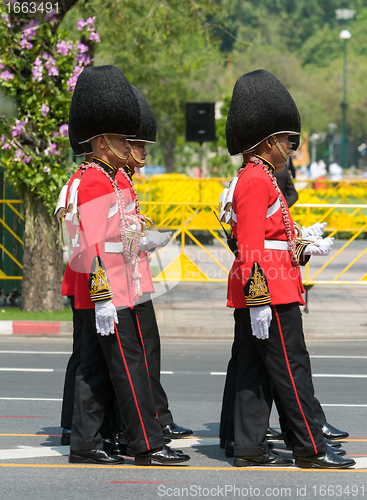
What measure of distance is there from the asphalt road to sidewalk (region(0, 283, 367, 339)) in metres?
0.78

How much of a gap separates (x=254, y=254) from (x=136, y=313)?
3.04ft

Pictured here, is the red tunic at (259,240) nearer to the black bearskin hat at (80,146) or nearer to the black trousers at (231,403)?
the black trousers at (231,403)

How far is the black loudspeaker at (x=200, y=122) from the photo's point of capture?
62.5ft

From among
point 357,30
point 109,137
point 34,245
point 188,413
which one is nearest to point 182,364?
point 188,413

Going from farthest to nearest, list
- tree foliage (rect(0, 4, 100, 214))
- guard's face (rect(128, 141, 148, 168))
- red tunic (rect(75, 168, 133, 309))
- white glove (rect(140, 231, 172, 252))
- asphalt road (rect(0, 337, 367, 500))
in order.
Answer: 1. tree foliage (rect(0, 4, 100, 214))
2. guard's face (rect(128, 141, 148, 168))
3. white glove (rect(140, 231, 172, 252))
4. red tunic (rect(75, 168, 133, 309))
5. asphalt road (rect(0, 337, 367, 500))

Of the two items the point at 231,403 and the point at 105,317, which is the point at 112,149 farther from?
the point at 231,403

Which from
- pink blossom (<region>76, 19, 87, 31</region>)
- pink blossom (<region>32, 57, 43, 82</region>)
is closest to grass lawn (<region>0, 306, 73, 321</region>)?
pink blossom (<region>32, 57, 43, 82</region>)

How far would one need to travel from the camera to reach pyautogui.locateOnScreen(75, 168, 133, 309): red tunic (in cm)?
475

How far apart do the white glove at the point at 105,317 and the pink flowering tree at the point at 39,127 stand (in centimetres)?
591

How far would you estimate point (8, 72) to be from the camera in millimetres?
10188

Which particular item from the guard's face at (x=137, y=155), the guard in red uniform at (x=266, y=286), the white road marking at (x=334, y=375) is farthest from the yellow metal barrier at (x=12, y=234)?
the guard in red uniform at (x=266, y=286)

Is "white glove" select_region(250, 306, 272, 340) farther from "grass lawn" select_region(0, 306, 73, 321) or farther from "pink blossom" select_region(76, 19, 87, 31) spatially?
"pink blossom" select_region(76, 19, 87, 31)

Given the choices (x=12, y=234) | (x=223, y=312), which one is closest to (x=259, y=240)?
(x=223, y=312)

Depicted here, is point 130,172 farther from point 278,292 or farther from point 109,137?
point 278,292
